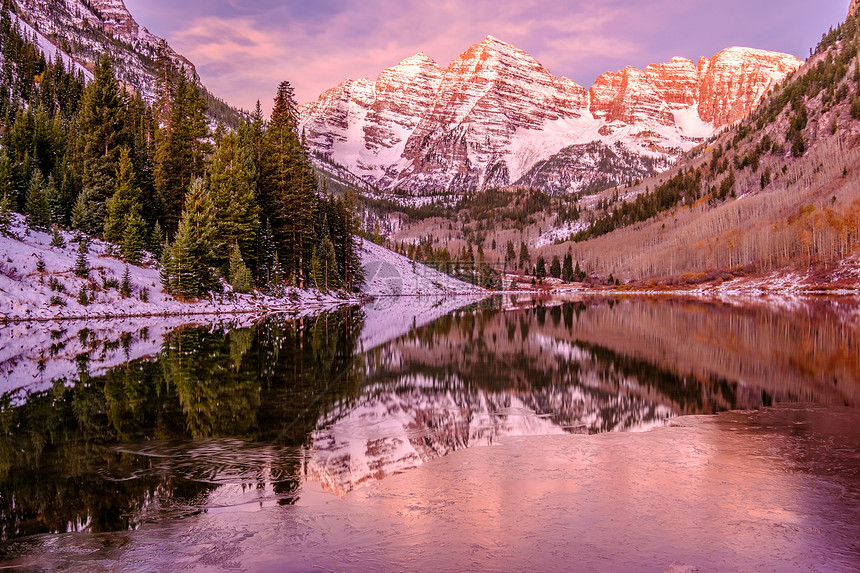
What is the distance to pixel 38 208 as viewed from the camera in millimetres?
51719

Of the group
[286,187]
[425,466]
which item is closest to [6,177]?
[286,187]

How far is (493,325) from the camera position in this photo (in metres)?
48.1

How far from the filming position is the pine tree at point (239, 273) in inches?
2336

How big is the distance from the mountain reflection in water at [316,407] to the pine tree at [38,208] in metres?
29.0

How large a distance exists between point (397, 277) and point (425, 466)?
127 meters

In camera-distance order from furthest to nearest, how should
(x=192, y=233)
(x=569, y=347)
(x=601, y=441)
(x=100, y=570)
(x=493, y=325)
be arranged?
(x=192, y=233) → (x=493, y=325) → (x=569, y=347) → (x=601, y=441) → (x=100, y=570)

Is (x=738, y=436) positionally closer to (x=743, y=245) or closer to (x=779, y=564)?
(x=779, y=564)

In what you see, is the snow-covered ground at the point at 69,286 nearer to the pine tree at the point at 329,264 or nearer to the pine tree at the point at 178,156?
the pine tree at the point at 178,156

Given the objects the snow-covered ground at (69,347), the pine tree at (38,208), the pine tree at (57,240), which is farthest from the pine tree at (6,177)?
the snow-covered ground at (69,347)

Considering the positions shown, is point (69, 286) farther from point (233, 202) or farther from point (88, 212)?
point (233, 202)

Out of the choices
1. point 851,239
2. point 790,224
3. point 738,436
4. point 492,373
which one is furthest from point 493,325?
point 790,224

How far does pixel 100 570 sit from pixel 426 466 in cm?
563

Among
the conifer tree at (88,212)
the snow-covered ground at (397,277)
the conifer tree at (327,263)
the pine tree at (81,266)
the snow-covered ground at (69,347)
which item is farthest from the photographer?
the snow-covered ground at (397,277)

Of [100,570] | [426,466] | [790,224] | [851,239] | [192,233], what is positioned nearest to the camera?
[100,570]
